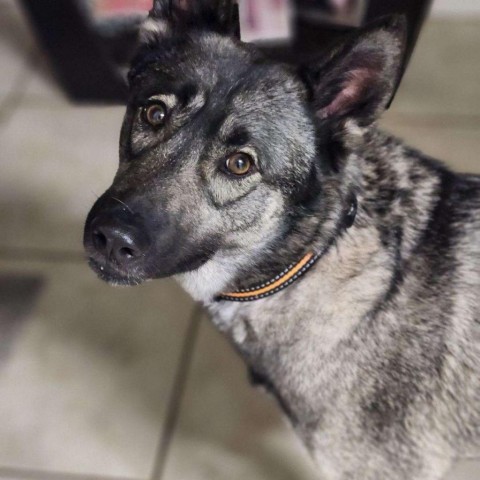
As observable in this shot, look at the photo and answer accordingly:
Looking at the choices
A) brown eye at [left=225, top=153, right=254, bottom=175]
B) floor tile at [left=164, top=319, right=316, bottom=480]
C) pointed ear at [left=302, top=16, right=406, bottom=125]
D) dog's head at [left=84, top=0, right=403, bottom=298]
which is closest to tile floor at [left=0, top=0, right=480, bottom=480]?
floor tile at [left=164, top=319, right=316, bottom=480]

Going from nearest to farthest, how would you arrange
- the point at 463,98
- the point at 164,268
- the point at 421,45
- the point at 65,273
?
the point at 164,268 < the point at 65,273 < the point at 463,98 < the point at 421,45

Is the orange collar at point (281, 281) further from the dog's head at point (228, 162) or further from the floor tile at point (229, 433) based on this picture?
the floor tile at point (229, 433)

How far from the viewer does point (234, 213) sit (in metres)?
1.09

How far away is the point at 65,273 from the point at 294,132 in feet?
4.29

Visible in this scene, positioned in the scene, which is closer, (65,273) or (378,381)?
(378,381)

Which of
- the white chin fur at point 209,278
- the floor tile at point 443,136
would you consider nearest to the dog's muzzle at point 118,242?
the white chin fur at point 209,278

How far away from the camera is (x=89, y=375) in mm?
1830

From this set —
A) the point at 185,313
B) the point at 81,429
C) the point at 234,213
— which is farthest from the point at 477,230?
the point at 81,429

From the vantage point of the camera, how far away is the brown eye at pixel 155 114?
3.70ft

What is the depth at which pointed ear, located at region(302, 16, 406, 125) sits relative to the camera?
0.93 meters

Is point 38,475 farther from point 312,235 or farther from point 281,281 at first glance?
point 312,235

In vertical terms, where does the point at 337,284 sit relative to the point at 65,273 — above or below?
above

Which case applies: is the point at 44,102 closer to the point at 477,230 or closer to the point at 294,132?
the point at 294,132

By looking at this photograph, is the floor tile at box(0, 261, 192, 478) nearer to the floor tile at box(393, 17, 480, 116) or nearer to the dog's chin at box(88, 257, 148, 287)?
the dog's chin at box(88, 257, 148, 287)
